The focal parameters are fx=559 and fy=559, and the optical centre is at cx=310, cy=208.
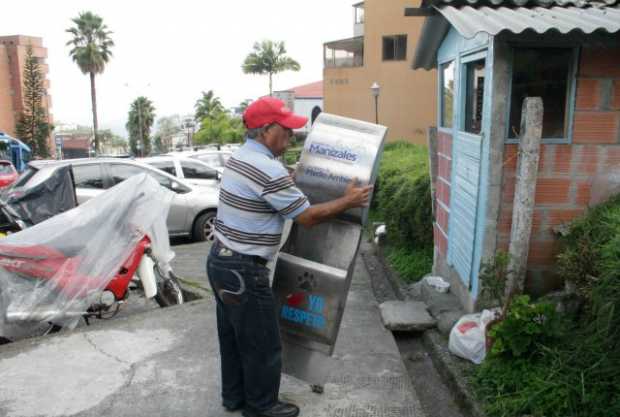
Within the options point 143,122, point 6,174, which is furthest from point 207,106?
point 6,174

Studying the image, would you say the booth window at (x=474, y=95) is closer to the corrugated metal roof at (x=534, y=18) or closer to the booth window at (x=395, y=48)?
the corrugated metal roof at (x=534, y=18)

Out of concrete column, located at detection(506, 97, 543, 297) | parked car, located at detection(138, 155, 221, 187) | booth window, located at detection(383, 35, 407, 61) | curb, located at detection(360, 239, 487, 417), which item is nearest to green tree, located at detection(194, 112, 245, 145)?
booth window, located at detection(383, 35, 407, 61)

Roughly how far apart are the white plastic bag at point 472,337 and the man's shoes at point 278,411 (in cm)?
134

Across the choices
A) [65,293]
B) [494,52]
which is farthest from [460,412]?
[65,293]

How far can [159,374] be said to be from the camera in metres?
4.10

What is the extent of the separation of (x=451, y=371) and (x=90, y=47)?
46.8 m

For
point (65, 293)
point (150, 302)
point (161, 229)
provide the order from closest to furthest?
point (65, 293) → point (161, 229) → point (150, 302)

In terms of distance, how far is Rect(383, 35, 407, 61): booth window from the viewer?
1283 inches

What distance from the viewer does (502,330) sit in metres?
3.48

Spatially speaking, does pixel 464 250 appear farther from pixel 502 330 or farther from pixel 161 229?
pixel 161 229

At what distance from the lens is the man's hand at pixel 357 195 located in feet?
9.88

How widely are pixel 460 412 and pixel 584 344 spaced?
3.01 feet

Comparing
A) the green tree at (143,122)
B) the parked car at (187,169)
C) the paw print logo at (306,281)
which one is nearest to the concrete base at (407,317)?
the paw print logo at (306,281)

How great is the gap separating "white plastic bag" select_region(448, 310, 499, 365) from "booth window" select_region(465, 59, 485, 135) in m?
1.62
